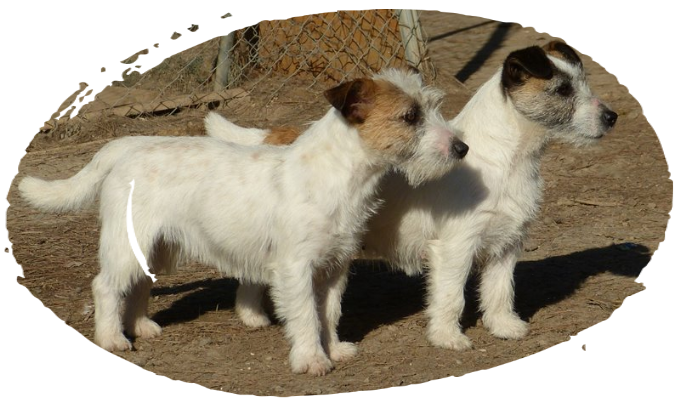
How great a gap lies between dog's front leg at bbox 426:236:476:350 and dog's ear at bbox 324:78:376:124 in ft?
3.70

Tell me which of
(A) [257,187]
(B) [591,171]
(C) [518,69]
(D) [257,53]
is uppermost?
(C) [518,69]

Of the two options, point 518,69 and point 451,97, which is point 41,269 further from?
point 451,97

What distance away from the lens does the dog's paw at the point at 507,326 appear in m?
6.26

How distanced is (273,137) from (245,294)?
3.59 ft

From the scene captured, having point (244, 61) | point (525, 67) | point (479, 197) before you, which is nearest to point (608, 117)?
point (525, 67)

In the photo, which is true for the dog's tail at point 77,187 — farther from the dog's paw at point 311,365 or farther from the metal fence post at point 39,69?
the metal fence post at point 39,69

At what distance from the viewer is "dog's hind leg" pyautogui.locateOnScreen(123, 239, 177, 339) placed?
6.07 meters

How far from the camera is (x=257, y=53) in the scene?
11.6m

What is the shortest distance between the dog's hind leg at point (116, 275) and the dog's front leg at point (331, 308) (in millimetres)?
1074

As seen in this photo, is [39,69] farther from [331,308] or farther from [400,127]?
[400,127]

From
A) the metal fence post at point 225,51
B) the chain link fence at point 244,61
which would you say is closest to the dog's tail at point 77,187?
the chain link fence at point 244,61

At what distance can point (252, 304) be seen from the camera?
6.46m

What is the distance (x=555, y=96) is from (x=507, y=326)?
5.01ft

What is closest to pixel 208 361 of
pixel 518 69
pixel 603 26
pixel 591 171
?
pixel 518 69
